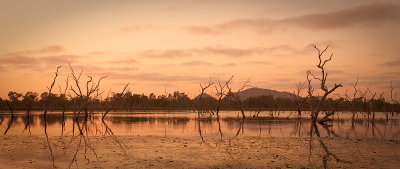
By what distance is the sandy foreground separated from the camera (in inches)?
486

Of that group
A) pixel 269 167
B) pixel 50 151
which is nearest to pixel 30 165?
pixel 50 151

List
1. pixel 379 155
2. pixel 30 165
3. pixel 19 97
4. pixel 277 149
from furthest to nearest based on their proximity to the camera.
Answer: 1. pixel 19 97
2. pixel 277 149
3. pixel 379 155
4. pixel 30 165

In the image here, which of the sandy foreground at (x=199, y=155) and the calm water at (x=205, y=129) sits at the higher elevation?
the sandy foreground at (x=199, y=155)

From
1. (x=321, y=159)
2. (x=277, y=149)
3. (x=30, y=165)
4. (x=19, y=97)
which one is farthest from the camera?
(x=19, y=97)

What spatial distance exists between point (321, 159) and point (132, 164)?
7.88m

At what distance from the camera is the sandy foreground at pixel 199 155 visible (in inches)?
486

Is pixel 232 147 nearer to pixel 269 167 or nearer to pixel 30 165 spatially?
pixel 269 167

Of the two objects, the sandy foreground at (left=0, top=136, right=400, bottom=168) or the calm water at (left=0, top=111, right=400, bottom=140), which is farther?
the calm water at (left=0, top=111, right=400, bottom=140)

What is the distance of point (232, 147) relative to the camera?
17.4 meters

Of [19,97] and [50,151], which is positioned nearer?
[50,151]

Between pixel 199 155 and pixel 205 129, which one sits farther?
pixel 205 129

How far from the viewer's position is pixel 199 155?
48.1 ft

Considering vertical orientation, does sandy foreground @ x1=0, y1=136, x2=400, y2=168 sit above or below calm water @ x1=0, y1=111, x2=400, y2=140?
above

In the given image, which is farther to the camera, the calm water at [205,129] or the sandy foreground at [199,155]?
the calm water at [205,129]
